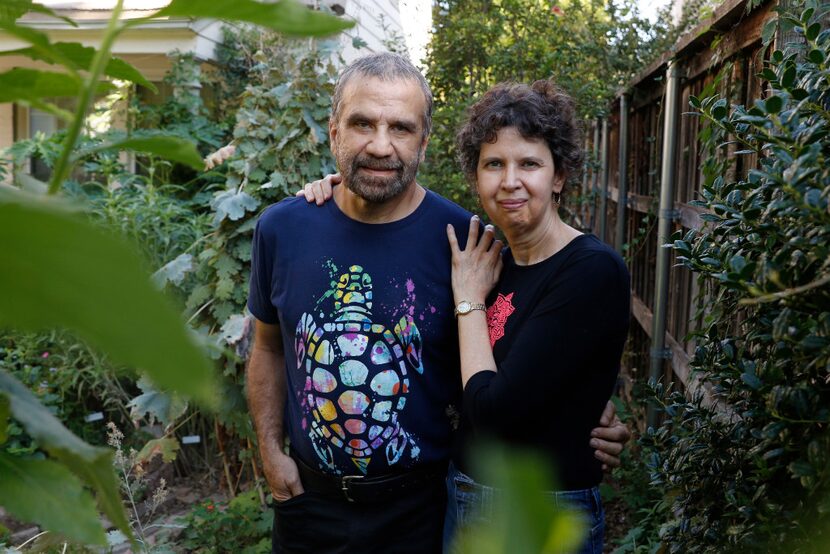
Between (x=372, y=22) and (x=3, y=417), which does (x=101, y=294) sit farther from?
(x=372, y=22)

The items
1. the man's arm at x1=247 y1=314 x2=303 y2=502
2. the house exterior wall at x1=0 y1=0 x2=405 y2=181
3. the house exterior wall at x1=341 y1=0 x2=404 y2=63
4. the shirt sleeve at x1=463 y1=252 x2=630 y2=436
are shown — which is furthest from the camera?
the house exterior wall at x1=341 y1=0 x2=404 y2=63

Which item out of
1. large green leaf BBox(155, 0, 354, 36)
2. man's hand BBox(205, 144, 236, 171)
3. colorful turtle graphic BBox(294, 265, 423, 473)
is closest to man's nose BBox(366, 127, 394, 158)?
colorful turtle graphic BBox(294, 265, 423, 473)

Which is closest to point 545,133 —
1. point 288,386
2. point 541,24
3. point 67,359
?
point 288,386

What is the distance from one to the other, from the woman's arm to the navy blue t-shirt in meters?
0.09

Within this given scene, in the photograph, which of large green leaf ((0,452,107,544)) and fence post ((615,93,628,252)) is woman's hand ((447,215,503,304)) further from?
fence post ((615,93,628,252))

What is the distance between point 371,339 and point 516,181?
0.58 metres

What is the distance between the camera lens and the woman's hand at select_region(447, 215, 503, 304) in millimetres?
2203

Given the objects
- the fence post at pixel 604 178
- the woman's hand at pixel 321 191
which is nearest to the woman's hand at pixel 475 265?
the woman's hand at pixel 321 191

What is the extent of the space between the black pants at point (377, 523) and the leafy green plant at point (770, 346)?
76 centimetres

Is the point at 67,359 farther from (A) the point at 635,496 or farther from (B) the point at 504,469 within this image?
(B) the point at 504,469

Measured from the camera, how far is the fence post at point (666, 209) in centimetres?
384

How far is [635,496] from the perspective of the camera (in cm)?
396

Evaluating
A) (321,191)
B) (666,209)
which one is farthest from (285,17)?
(666,209)

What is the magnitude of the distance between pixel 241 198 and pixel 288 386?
6.30 ft
